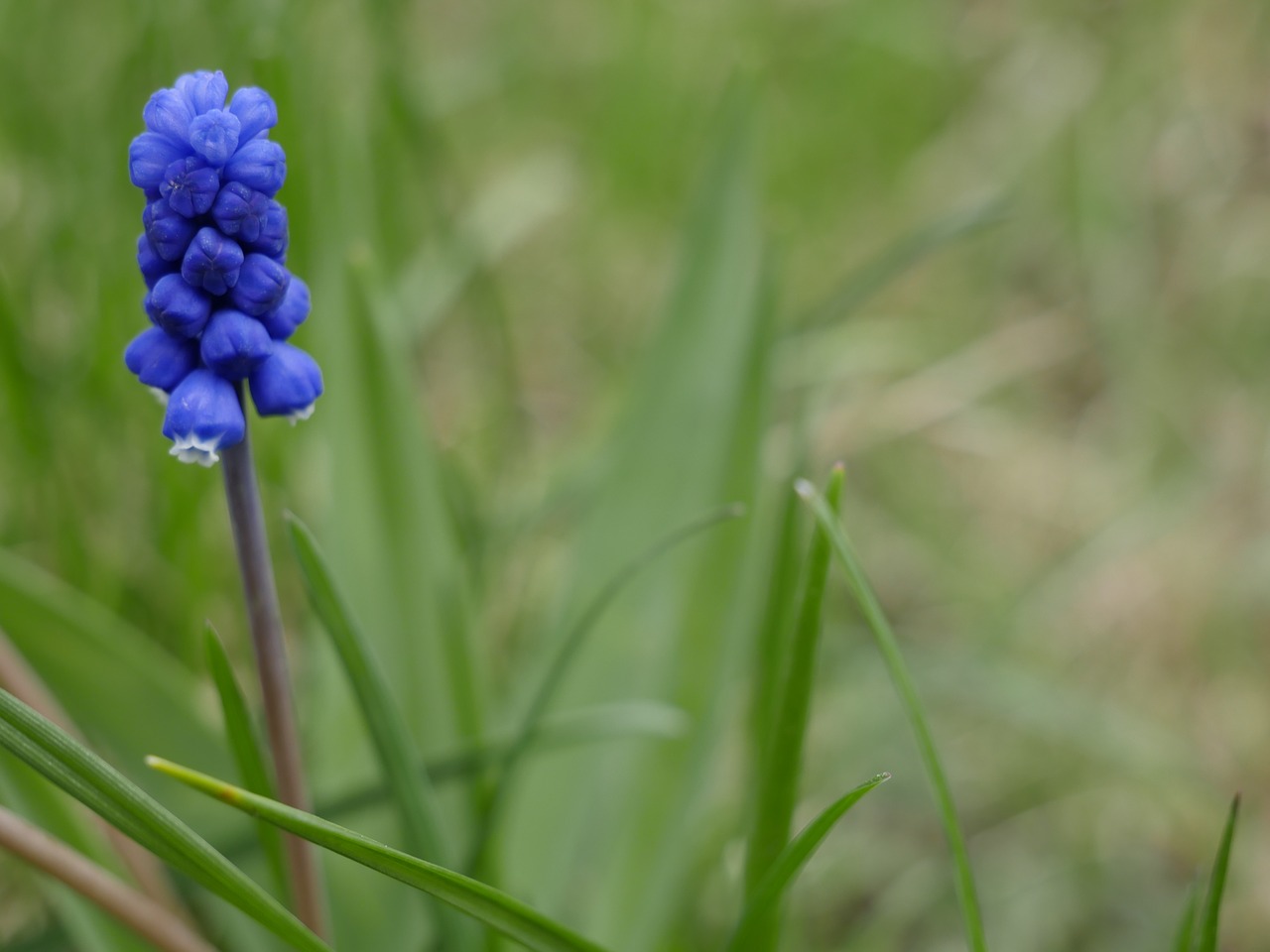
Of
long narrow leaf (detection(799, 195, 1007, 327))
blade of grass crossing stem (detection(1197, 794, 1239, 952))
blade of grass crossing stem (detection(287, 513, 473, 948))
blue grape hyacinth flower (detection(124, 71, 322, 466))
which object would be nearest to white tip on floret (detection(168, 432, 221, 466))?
blue grape hyacinth flower (detection(124, 71, 322, 466))

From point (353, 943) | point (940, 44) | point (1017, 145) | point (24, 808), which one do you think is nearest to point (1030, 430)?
point (1017, 145)

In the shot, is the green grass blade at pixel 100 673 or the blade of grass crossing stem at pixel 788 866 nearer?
the blade of grass crossing stem at pixel 788 866

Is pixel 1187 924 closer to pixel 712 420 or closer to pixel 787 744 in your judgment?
pixel 787 744

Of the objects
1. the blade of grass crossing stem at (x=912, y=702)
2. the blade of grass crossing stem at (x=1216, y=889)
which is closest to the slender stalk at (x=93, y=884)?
the blade of grass crossing stem at (x=912, y=702)

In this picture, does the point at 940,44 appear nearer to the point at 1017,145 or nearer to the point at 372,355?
the point at 1017,145

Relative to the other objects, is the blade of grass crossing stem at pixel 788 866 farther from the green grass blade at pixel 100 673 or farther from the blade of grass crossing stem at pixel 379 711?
the green grass blade at pixel 100 673

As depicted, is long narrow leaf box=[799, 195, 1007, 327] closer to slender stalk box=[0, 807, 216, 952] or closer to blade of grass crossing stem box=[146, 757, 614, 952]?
blade of grass crossing stem box=[146, 757, 614, 952]
